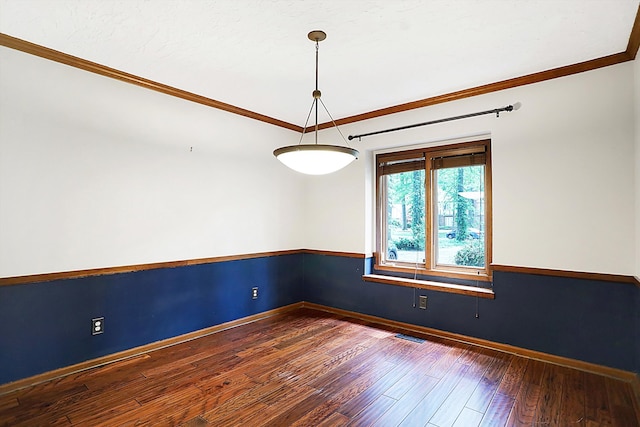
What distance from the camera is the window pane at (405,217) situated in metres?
4.02

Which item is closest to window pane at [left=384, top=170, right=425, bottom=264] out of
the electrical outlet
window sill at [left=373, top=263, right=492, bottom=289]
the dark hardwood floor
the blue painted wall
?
window sill at [left=373, top=263, right=492, bottom=289]

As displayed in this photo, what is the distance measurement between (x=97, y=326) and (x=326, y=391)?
6.61 feet

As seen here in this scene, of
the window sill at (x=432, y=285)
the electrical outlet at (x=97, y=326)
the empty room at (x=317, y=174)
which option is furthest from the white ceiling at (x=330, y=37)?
the electrical outlet at (x=97, y=326)

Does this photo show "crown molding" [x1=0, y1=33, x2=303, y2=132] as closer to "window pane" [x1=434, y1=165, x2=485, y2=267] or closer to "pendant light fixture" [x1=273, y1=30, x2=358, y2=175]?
"pendant light fixture" [x1=273, y1=30, x2=358, y2=175]

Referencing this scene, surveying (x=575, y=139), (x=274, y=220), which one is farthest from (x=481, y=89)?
(x=274, y=220)

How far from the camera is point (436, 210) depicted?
389 cm

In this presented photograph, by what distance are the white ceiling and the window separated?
0.85 meters

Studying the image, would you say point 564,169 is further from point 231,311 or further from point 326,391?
point 231,311

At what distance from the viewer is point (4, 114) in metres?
2.43

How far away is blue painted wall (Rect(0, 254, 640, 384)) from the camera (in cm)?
256

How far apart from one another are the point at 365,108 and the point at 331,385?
2.95 meters

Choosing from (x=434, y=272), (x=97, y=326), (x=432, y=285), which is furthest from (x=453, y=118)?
(x=97, y=326)

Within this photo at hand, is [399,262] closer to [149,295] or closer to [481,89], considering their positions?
[481,89]

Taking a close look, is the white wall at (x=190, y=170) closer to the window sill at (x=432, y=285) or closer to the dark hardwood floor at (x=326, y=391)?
the window sill at (x=432, y=285)
